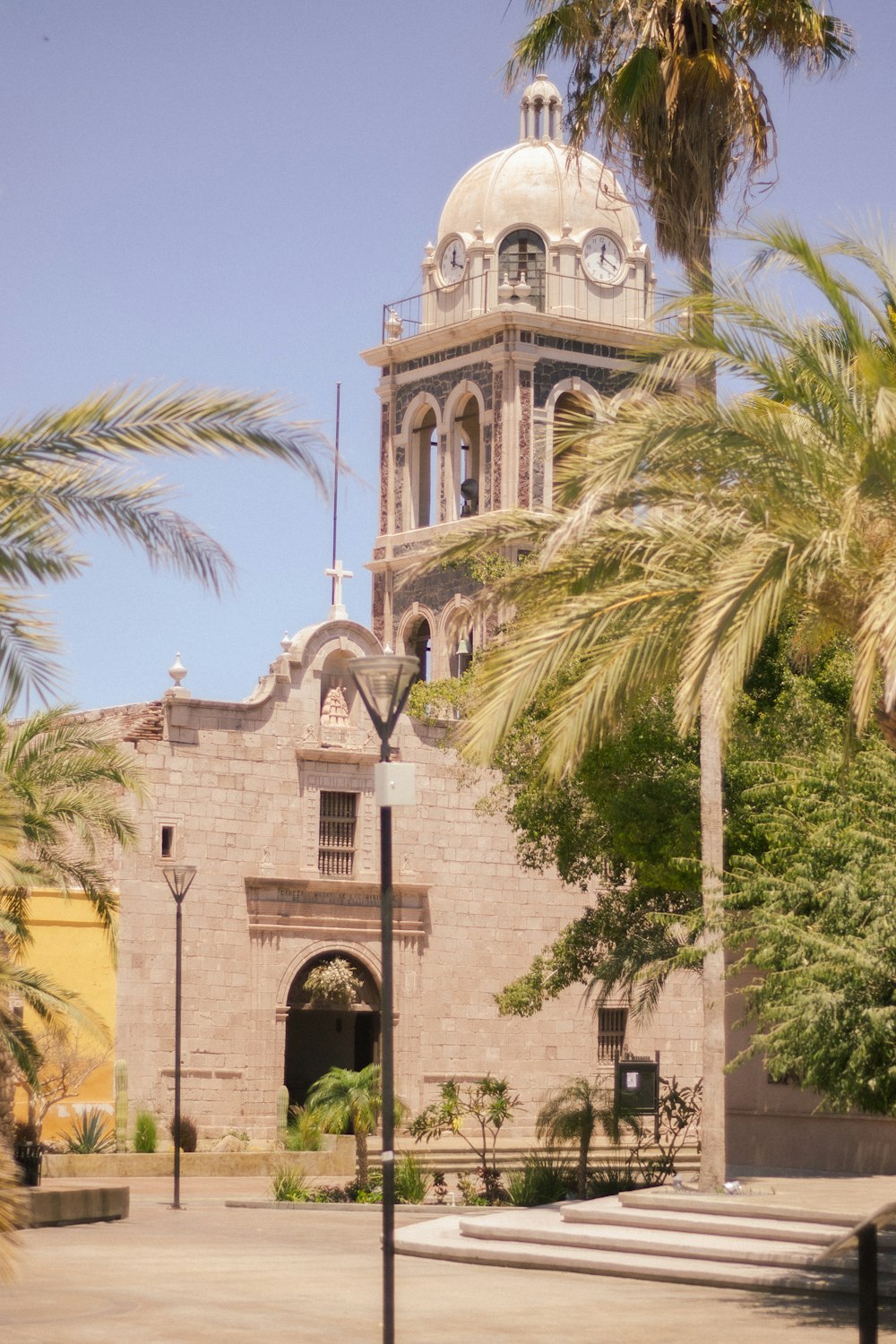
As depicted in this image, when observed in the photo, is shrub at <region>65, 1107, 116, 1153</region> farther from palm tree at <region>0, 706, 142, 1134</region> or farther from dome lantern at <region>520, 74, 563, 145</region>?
dome lantern at <region>520, 74, 563, 145</region>

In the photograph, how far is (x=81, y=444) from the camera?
1045cm

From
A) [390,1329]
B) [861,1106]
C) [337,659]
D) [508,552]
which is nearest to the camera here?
[390,1329]

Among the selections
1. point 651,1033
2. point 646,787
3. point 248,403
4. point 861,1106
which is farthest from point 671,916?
point 651,1033

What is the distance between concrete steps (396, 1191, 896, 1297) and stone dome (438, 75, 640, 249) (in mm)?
28759

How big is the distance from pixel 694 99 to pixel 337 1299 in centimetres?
1152

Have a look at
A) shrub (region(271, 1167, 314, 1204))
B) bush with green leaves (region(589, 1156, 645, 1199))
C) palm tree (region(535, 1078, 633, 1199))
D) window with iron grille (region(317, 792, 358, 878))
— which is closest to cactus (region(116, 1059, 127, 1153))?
window with iron grille (region(317, 792, 358, 878))

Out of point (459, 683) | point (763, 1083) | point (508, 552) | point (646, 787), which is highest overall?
point (508, 552)

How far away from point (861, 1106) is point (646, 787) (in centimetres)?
842

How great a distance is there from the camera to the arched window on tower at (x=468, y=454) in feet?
142

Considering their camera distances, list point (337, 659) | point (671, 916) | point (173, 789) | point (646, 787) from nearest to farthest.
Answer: point (671, 916) → point (646, 787) → point (173, 789) → point (337, 659)

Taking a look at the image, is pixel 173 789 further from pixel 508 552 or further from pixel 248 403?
pixel 248 403

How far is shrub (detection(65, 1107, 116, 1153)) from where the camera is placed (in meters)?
30.0

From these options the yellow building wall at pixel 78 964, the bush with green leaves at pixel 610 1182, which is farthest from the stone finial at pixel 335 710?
the bush with green leaves at pixel 610 1182

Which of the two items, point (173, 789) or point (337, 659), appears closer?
point (173, 789)
